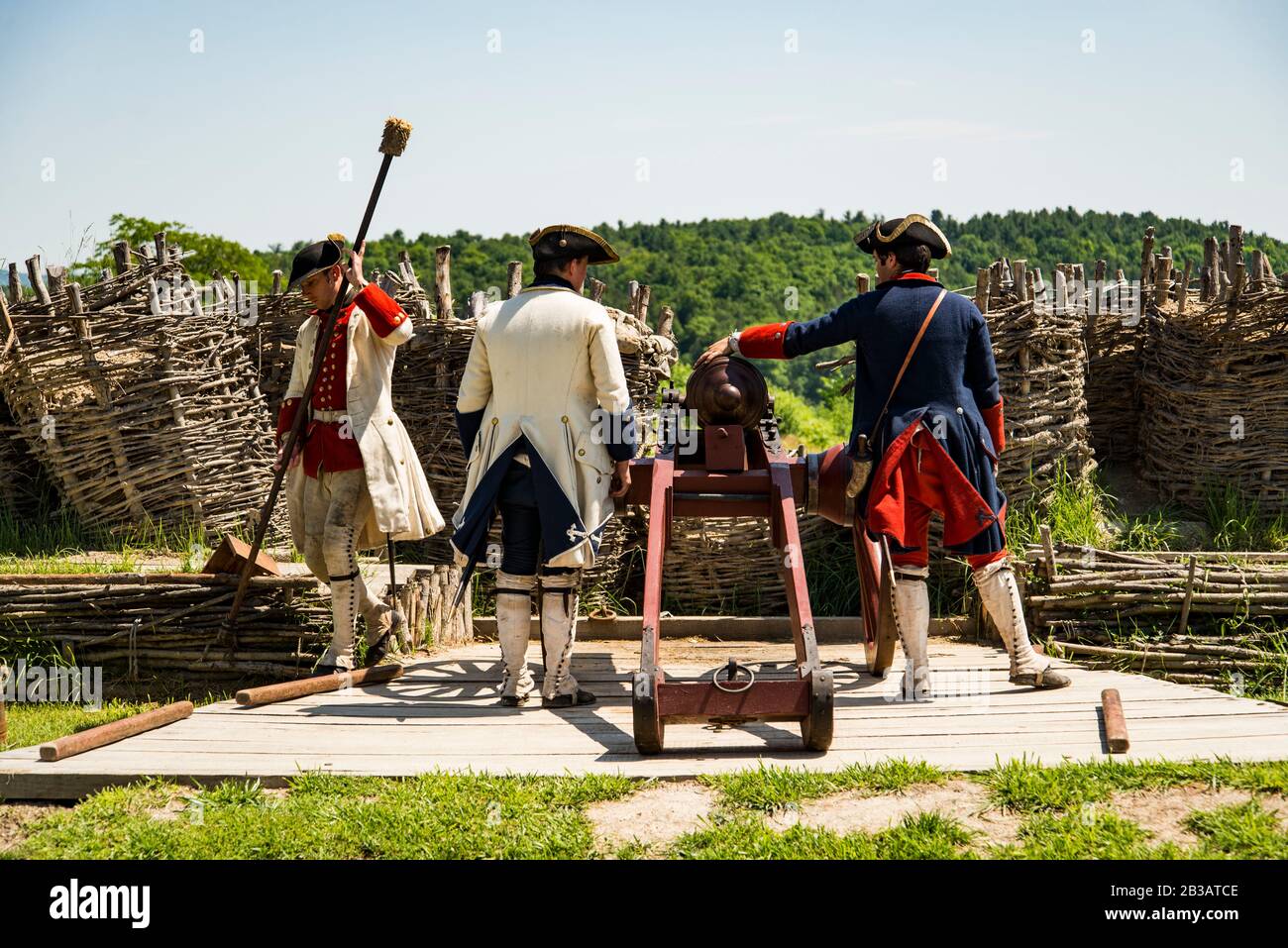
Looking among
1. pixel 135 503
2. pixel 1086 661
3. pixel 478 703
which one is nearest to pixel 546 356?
pixel 478 703

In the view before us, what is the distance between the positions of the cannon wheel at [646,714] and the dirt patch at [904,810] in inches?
26.5

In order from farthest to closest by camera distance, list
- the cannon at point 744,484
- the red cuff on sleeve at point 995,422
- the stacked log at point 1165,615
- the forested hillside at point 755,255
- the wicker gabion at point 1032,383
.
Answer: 1. the forested hillside at point 755,255
2. the wicker gabion at point 1032,383
3. the stacked log at point 1165,615
4. the red cuff on sleeve at point 995,422
5. the cannon at point 744,484

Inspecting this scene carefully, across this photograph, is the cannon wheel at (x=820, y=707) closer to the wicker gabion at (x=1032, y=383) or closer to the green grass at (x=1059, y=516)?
the green grass at (x=1059, y=516)

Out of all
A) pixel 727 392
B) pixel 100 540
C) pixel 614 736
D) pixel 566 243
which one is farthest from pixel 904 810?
pixel 100 540

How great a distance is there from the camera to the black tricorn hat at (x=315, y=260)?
5.85m

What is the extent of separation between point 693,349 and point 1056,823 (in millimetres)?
23608

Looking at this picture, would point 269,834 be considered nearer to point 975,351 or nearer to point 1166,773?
point 1166,773

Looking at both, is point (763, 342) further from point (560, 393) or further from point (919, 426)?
point (560, 393)

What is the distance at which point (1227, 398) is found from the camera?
27.6ft

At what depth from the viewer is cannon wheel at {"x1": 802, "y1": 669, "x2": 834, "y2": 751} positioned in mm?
4457

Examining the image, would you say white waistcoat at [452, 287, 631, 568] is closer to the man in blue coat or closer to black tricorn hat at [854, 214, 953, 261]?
the man in blue coat

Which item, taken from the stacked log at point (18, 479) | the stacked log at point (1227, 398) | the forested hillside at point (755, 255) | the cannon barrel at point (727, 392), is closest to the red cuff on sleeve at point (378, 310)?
the cannon barrel at point (727, 392)

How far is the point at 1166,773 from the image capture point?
413 centimetres

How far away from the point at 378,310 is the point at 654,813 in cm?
282
